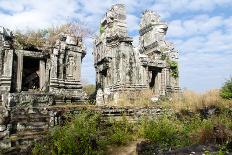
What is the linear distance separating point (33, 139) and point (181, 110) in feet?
24.8

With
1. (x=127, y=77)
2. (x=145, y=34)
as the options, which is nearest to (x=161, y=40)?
(x=145, y=34)

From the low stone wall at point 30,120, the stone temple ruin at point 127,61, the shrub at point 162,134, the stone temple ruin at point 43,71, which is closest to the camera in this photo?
the low stone wall at point 30,120

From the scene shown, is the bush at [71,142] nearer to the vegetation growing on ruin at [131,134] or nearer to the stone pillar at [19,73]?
the vegetation growing on ruin at [131,134]

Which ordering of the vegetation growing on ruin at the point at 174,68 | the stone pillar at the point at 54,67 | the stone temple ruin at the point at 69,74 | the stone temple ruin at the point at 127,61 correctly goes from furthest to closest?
the vegetation growing on ruin at the point at 174,68 < the stone temple ruin at the point at 127,61 < the stone pillar at the point at 54,67 < the stone temple ruin at the point at 69,74

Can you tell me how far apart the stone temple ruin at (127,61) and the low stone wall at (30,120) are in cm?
573

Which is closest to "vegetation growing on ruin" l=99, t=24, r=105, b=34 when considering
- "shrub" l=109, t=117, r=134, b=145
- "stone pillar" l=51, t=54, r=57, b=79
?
"stone pillar" l=51, t=54, r=57, b=79

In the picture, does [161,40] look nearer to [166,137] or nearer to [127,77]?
[127,77]

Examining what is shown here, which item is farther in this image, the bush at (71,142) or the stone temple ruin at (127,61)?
the stone temple ruin at (127,61)

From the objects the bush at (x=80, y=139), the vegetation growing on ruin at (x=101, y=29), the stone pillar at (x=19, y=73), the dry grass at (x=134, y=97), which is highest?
Result: the vegetation growing on ruin at (x=101, y=29)

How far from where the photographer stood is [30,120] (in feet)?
35.9

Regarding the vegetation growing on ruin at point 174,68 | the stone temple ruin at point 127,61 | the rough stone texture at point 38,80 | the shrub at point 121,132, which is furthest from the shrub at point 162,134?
the vegetation growing on ruin at point 174,68

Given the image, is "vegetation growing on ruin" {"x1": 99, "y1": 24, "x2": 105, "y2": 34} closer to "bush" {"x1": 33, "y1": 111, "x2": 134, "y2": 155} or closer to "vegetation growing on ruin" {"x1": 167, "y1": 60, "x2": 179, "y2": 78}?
"vegetation growing on ruin" {"x1": 167, "y1": 60, "x2": 179, "y2": 78}

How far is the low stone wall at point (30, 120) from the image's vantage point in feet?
30.0

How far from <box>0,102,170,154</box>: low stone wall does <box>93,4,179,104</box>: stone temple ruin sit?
18.8 ft
